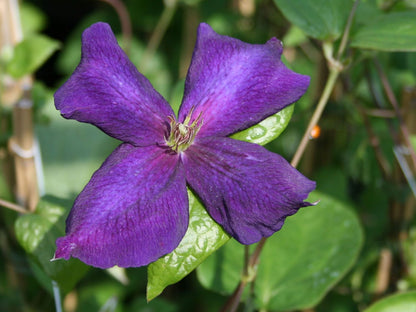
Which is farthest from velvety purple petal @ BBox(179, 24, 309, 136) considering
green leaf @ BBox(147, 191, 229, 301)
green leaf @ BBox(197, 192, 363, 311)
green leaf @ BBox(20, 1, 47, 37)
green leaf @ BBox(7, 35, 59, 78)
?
green leaf @ BBox(20, 1, 47, 37)

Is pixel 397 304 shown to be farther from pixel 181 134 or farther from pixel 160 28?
pixel 160 28

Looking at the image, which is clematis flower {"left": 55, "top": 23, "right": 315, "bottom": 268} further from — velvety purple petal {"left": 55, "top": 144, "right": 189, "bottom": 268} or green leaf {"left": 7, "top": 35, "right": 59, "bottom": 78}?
green leaf {"left": 7, "top": 35, "right": 59, "bottom": 78}

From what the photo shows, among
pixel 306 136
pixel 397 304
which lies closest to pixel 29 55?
pixel 306 136

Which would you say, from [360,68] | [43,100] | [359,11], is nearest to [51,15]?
[43,100]

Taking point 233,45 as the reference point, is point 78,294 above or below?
below

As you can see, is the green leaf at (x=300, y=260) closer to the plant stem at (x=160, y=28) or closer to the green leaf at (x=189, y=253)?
the green leaf at (x=189, y=253)

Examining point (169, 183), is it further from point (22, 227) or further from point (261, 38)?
point (261, 38)
